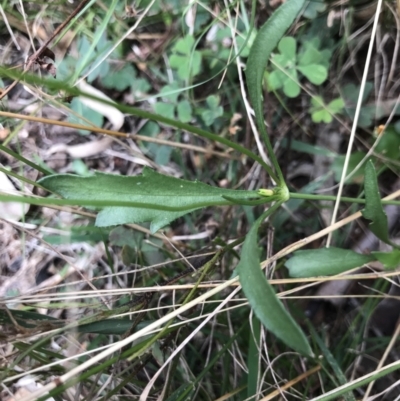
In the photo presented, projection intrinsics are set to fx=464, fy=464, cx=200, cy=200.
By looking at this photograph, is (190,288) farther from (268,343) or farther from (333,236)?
(333,236)

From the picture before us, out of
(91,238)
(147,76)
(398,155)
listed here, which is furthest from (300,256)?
(147,76)

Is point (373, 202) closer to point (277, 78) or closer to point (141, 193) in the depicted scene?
point (141, 193)

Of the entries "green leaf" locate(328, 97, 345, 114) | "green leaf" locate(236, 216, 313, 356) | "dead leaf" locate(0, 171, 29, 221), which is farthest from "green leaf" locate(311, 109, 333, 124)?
"dead leaf" locate(0, 171, 29, 221)

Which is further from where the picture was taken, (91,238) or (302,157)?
(302,157)

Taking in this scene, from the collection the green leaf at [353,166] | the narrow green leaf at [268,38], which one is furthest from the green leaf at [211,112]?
the narrow green leaf at [268,38]

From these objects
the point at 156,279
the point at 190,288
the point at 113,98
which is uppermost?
the point at 113,98

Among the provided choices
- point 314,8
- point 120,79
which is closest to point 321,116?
point 314,8

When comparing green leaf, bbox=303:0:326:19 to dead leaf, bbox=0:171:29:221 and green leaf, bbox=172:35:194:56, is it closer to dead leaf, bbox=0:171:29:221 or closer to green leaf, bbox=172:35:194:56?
green leaf, bbox=172:35:194:56

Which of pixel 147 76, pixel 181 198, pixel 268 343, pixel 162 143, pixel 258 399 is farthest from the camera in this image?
pixel 147 76
